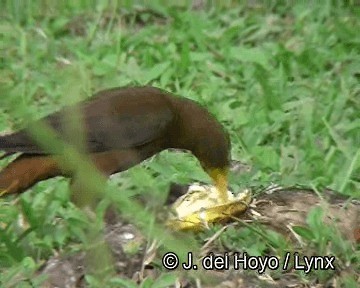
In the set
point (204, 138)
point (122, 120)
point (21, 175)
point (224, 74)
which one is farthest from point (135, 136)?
point (224, 74)

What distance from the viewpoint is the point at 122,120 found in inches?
138

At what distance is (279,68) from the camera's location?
5.21 metres

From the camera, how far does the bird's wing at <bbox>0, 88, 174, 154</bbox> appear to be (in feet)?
10.8

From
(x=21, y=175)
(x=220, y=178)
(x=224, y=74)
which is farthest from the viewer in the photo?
(x=224, y=74)

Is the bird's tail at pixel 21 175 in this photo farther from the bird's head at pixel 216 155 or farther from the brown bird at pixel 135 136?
the bird's head at pixel 216 155

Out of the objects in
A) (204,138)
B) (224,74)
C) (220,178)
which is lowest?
(224,74)

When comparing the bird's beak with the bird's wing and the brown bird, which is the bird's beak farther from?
the bird's wing

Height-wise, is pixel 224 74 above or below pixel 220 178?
below

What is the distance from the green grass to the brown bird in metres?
0.09

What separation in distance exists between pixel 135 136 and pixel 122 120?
120 mm

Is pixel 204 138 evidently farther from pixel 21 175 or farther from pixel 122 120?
pixel 21 175

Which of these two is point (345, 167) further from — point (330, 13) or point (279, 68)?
point (330, 13)

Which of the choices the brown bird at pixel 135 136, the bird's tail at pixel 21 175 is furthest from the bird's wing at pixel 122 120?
the bird's tail at pixel 21 175

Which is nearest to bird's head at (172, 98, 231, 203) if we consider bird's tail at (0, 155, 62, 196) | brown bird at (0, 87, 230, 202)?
brown bird at (0, 87, 230, 202)
